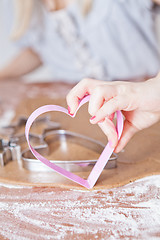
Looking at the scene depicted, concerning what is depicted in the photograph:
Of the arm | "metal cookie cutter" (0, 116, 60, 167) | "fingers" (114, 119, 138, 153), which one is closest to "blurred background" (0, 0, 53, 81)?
the arm

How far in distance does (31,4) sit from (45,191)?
3.58 feet

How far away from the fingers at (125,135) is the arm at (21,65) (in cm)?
107

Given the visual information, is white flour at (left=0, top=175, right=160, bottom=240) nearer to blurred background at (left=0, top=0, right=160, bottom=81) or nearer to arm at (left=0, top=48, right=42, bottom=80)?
arm at (left=0, top=48, right=42, bottom=80)

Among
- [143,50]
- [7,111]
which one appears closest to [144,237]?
[7,111]

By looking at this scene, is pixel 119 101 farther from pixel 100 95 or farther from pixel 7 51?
pixel 7 51

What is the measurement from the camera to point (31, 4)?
138 centimetres

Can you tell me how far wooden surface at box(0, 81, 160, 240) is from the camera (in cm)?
43

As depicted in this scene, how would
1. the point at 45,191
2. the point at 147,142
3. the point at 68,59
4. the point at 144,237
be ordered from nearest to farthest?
the point at 144,237 < the point at 45,191 < the point at 147,142 < the point at 68,59

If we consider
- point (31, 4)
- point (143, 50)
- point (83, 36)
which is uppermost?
point (31, 4)

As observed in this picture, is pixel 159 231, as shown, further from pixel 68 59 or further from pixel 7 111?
pixel 68 59

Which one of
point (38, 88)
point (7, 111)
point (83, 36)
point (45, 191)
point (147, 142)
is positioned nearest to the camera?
point (45, 191)

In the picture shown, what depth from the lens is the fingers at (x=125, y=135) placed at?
55cm

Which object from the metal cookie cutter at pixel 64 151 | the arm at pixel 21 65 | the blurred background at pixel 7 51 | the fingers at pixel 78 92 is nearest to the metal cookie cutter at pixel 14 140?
the metal cookie cutter at pixel 64 151

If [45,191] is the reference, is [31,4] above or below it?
above
